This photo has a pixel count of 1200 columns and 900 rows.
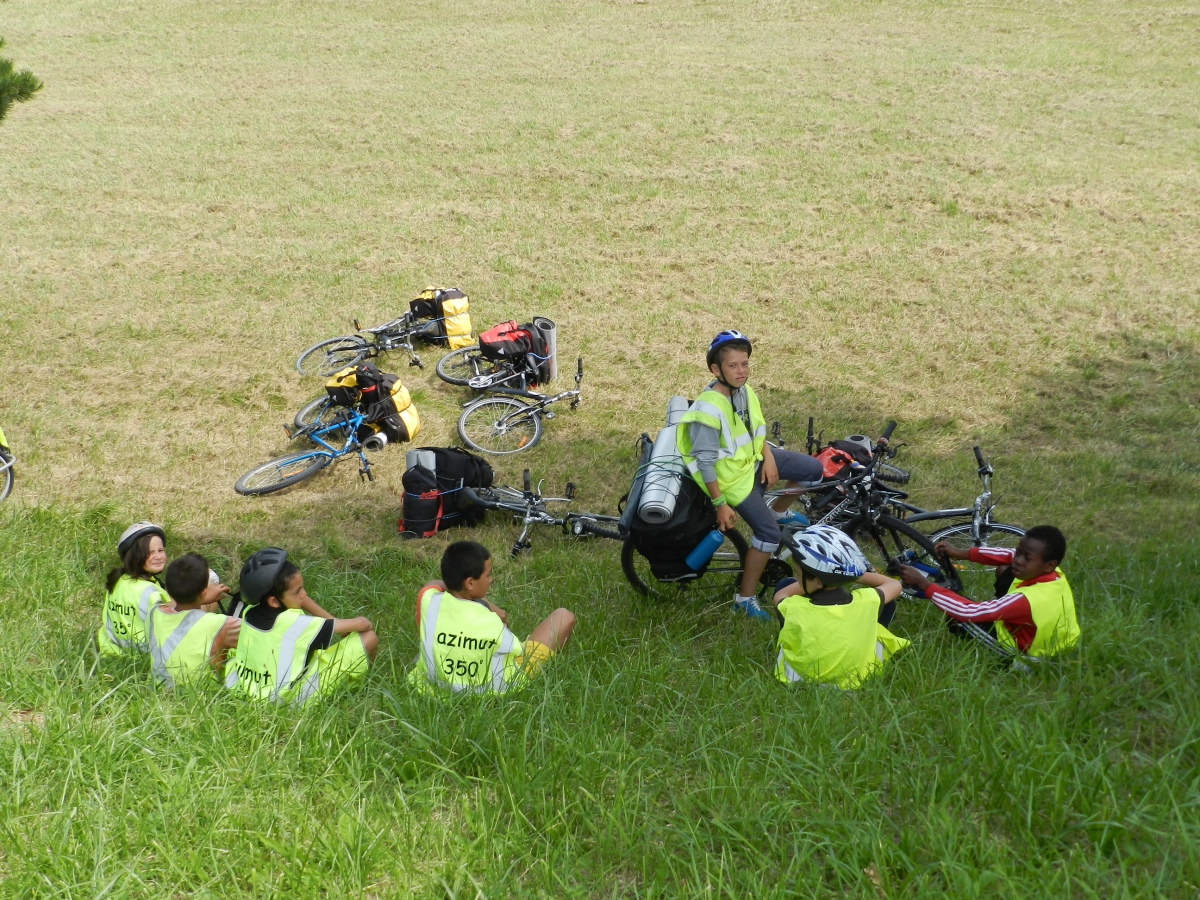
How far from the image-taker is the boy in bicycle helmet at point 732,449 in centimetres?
554

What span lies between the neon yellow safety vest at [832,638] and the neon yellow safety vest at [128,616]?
322 cm

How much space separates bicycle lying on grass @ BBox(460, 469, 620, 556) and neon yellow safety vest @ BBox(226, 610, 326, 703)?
289 cm

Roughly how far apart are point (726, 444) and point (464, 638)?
2008 mm

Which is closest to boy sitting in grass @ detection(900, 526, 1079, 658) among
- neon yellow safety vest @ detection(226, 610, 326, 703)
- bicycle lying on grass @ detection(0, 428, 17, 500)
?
neon yellow safety vest @ detection(226, 610, 326, 703)

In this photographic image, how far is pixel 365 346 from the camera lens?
10883 millimetres

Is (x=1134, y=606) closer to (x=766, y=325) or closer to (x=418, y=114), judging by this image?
(x=766, y=325)

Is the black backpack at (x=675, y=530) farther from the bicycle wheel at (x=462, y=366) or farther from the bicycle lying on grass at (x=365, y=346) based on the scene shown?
the bicycle lying on grass at (x=365, y=346)

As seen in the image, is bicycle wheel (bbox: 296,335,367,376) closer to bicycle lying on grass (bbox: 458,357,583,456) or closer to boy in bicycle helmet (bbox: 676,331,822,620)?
bicycle lying on grass (bbox: 458,357,583,456)

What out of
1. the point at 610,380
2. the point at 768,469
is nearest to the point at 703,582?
the point at 768,469

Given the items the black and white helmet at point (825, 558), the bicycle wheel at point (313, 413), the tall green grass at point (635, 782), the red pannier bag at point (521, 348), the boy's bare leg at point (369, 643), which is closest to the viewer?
the tall green grass at point (635, 782)

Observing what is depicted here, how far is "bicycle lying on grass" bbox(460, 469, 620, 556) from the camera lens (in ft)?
24.0

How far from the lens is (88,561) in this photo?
273 inches

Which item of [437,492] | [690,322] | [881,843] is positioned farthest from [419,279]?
[881,843]

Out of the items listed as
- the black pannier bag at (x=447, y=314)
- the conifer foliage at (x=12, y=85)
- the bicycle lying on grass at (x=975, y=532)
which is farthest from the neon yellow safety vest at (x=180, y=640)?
the black pannier bag at (x=447, y=314)
